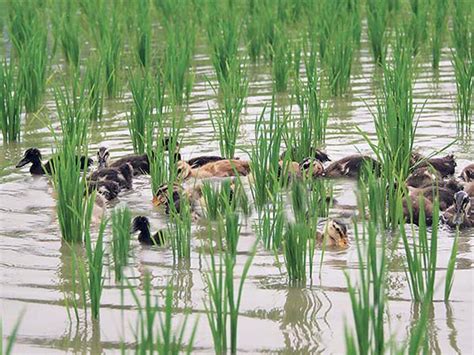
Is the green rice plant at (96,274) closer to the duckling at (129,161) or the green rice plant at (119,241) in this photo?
the green rice plant at (119,241)

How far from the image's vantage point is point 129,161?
752 centimetres

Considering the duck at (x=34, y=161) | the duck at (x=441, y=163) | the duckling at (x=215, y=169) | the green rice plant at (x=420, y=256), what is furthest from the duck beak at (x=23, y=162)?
the green rice plant at (x=420, y=256)

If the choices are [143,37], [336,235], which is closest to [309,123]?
[336,235]

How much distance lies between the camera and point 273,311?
16.4ft

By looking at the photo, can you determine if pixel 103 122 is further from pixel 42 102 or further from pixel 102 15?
pixel 102 15

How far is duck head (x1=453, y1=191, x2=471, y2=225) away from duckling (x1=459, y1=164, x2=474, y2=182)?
855mm

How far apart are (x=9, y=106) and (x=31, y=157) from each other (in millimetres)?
726

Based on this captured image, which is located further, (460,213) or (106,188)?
(106,188)

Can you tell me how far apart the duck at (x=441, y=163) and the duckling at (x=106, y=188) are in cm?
170

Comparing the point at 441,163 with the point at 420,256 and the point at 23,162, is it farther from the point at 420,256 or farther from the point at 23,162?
the point at 420,256

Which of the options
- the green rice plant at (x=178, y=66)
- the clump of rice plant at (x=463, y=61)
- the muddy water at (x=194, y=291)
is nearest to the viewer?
the muddy water at (x=194, y=291)

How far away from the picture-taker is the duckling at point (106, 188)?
700 centimetres

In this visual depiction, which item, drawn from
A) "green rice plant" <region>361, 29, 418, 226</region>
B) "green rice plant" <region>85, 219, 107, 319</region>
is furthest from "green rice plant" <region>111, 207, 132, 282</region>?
"green rice plant" <region>361, 29, 418, 226</region>

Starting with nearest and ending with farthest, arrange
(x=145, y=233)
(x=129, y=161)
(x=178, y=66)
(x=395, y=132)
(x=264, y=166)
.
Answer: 1. (x=145, y=233)
2. (x=264, y=166)
3. (x=395, y=132)
4. (x=129, y=161)
5. (x=178, y=66)
